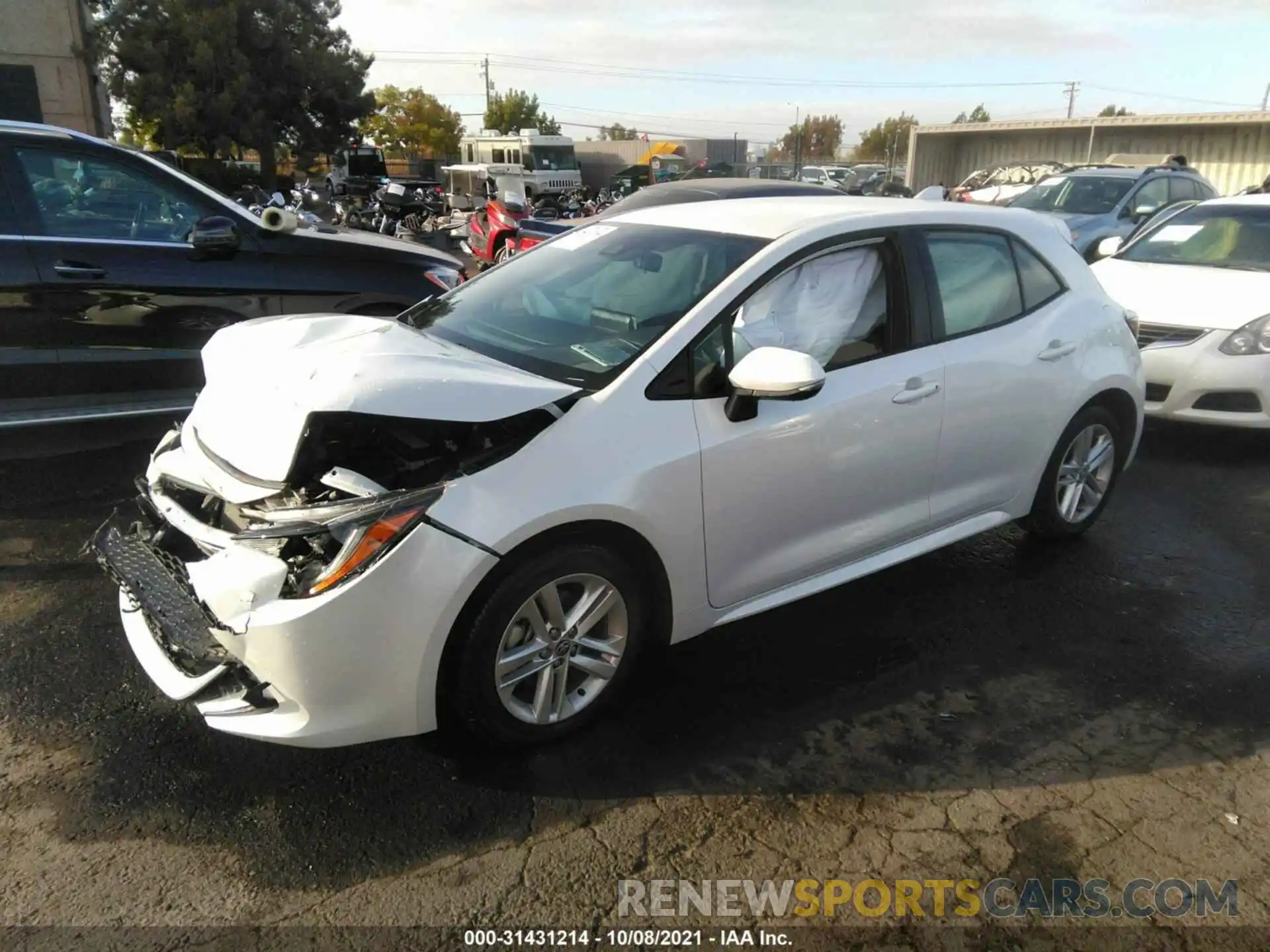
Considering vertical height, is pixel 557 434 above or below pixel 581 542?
above

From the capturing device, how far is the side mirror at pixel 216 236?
5.16 meters

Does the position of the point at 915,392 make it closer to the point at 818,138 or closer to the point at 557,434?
the point at 557,434

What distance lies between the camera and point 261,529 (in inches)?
101

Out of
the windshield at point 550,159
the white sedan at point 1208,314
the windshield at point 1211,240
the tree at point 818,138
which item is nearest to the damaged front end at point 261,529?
the white sedan at point 1208,314

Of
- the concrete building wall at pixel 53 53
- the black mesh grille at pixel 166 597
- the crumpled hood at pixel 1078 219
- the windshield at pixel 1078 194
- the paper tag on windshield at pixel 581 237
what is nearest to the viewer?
the black mesh grille at pixel 166 597

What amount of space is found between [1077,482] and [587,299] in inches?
106

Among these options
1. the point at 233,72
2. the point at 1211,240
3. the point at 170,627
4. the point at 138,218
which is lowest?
the point at 170,627

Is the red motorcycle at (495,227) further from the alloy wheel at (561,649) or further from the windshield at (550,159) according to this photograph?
the windshield at (550,159)

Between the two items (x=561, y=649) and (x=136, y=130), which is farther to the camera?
(x=136, y=130)

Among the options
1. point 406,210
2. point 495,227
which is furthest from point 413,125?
point 495,227

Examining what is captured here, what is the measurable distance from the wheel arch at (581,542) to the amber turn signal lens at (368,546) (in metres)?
0.28

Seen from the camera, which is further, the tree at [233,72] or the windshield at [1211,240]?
the tree at [233,72]

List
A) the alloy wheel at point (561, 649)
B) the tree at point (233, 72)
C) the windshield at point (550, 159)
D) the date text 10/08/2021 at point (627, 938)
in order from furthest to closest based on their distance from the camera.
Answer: the windshield at point (550, 159)
the tree at point (233, 72)
the alloy wheel at point (561, 649)
the date text 10/08/2021 at point (627, 938)

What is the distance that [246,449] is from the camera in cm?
280
